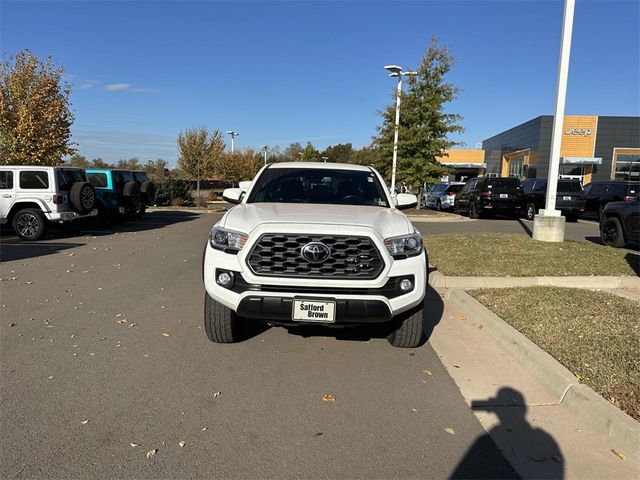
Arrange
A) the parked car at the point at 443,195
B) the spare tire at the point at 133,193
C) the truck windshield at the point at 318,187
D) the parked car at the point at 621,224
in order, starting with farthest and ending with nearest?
1. the parked car at the point at 443,195
2. the spare tire at the point at 133,193
3. the parked car at the point at 621,224
4. the truck windshield at the point at 318,187

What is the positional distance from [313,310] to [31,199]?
11038 mm

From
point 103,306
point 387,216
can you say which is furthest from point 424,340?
point 103,306

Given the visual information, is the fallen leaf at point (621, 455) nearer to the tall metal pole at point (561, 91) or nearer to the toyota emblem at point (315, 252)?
the toyota emblem at point (315, 252)

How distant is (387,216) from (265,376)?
1.87 meters

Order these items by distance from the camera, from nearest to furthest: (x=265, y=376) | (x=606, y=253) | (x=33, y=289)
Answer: (x=265, y=376), (x=33, y=289), (x=606, y=253)

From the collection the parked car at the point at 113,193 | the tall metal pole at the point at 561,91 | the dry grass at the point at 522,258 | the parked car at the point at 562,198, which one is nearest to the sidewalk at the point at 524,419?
the dry grass at the point at 522,258

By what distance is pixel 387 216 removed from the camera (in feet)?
14.9

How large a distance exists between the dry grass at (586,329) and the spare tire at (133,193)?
12.8 m

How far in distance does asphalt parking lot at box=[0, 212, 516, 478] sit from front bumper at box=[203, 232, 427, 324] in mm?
579

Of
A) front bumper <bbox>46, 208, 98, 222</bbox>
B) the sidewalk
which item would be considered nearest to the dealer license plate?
the sidewalk

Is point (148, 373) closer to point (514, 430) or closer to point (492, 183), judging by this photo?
point (514, 430)

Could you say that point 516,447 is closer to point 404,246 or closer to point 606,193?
point 404,246

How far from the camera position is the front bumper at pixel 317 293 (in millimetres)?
3818

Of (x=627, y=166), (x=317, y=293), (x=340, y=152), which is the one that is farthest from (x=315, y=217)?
(x=340, y=152)
